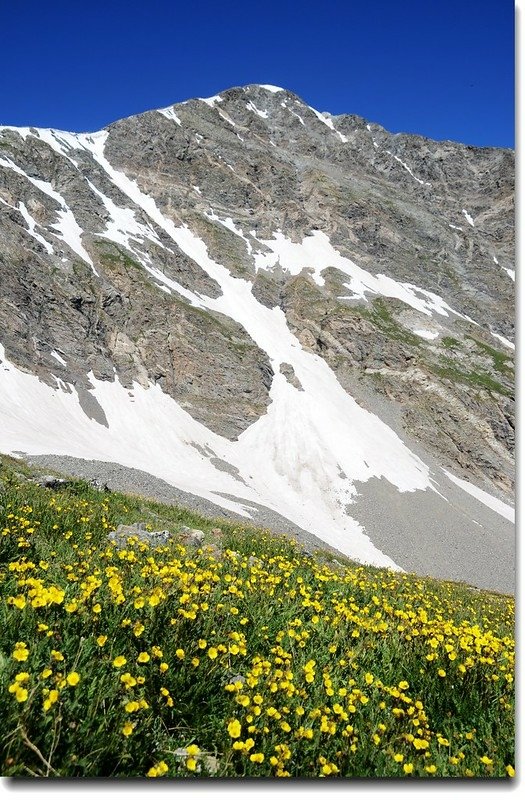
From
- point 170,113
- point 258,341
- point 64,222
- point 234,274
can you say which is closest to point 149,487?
point 258,341

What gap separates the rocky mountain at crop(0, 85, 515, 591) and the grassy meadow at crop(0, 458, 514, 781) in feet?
122

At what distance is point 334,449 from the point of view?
71.9 meters

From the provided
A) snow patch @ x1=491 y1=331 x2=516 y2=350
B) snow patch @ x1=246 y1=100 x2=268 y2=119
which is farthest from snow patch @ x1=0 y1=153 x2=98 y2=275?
snow patch @ x1=246 y1=100 x2=268 y2=119

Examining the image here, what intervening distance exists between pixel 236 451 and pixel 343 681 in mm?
65621

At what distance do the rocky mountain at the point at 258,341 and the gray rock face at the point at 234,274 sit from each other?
0.50 metres

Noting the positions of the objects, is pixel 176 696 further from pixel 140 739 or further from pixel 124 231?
pixel 124 231

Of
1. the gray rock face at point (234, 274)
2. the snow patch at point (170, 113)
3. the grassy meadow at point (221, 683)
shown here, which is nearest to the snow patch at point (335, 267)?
the gray rock face at point (234, 274)

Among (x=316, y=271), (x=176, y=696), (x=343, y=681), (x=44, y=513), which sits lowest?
(x=44, y=513)

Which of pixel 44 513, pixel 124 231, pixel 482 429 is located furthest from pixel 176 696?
pixel 124 231

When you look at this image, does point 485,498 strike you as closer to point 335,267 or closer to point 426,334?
point 426,334

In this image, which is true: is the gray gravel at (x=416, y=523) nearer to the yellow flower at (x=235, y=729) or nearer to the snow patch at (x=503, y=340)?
the yellow flower at (x=235, y=729)

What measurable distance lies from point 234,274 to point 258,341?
2772cm

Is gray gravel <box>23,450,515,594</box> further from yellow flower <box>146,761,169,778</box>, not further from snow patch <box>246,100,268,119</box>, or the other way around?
snow patch <box>246,100,268,119</box>

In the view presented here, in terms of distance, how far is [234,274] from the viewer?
370 feet
